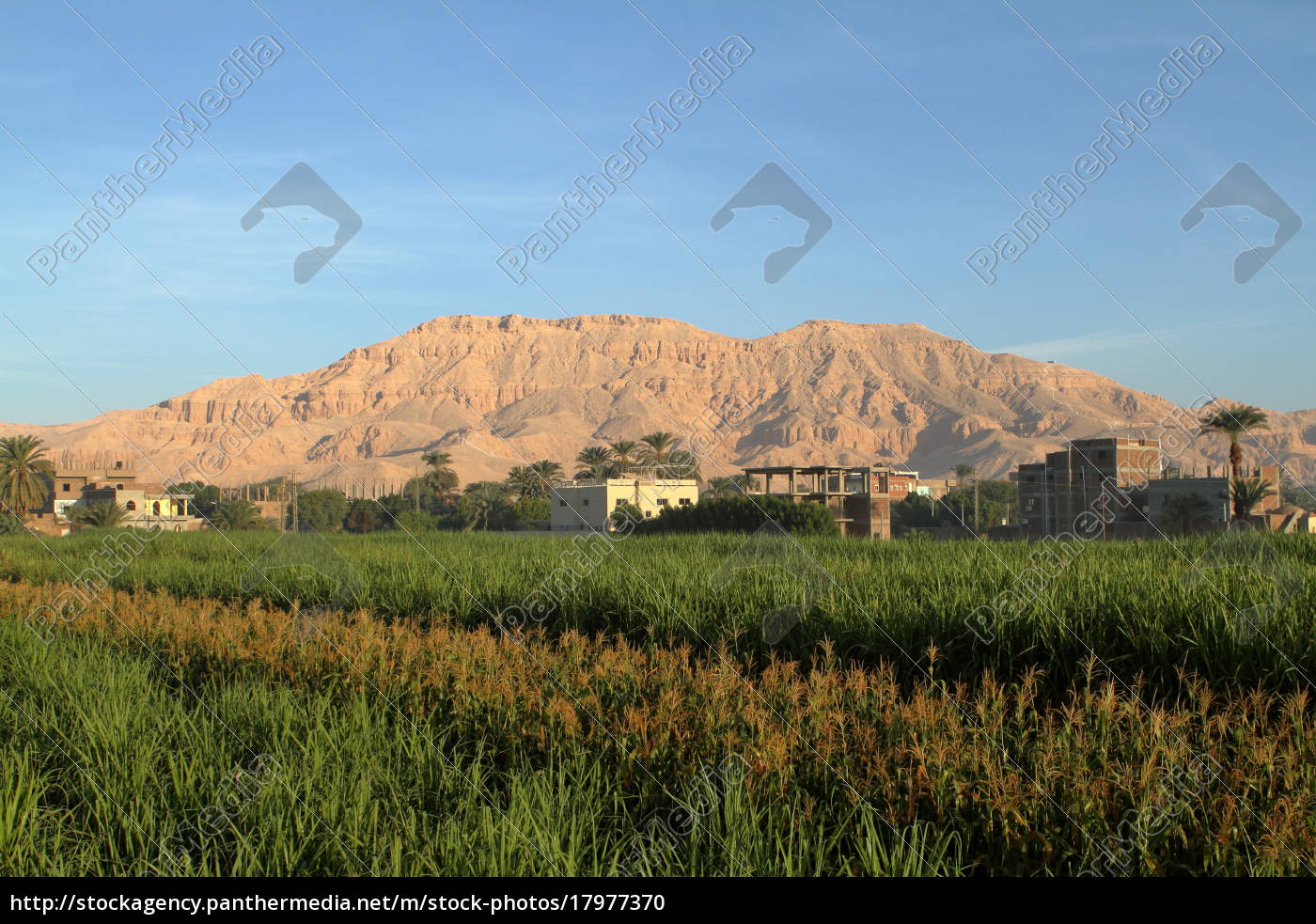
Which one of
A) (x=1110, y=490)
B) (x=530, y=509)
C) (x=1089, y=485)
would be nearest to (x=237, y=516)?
(x=530, y=509)

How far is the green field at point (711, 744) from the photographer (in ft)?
15.4

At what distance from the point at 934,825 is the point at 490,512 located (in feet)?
264

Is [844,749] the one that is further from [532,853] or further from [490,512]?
[490,512]

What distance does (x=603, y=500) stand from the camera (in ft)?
241

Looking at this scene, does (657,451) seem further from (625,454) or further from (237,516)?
(237,516)

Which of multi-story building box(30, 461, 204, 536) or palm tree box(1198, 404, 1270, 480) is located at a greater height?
palm tree box(1198, 404, 1270, 480)

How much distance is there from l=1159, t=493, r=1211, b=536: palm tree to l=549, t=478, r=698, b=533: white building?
31.9 metres

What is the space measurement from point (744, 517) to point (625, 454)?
100 ft

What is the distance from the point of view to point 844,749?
593 centimetres

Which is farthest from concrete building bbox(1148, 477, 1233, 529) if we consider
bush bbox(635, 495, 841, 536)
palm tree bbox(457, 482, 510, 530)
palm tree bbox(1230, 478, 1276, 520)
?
palm tree bbox(457, 482, 510, 530)

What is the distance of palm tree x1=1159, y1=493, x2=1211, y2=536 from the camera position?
190 ft

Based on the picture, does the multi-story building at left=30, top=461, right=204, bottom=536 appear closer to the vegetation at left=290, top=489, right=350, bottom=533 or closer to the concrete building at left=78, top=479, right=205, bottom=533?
the concrete building at left=78, top=479, right=205, bottom=533
